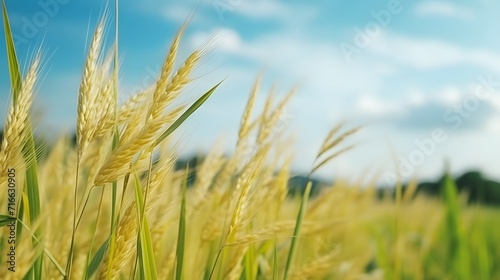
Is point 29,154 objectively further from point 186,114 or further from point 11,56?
point 186,114

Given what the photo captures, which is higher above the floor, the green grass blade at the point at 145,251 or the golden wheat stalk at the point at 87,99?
the golden wheat stalk at the point at 87,99

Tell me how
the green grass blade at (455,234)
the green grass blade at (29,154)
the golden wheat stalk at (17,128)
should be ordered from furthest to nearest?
the green grass blade at (455,234) → the green grass blade at (29,154) → the golden wheat stalk at (17,128)

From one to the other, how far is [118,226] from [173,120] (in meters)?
0.19

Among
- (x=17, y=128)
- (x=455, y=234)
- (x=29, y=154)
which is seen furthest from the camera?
(x=455, y=234)

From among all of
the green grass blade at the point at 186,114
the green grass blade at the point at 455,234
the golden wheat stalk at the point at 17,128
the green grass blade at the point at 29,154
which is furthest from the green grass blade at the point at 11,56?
the green grass blade at the point at 455,234

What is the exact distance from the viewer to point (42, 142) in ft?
4.05

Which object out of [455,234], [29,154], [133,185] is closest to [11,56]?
[29,154]

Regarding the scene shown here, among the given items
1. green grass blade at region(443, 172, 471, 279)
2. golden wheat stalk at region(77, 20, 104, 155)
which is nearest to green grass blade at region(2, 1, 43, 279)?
golden wheat stalk at region(77, 20, 104, 155)

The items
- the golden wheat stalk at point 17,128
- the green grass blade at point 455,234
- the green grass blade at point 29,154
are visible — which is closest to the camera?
the golden wheat stalk at point 17,128

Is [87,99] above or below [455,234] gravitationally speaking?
above

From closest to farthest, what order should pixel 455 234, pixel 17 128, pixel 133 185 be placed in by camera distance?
1. pixel 17 128
2. pixel 133 185
3. pixel 455 234

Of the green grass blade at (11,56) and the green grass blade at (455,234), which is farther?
the green grass blade at (455,234)

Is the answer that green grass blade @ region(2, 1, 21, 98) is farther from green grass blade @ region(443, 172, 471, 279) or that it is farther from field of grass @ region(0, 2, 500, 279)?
green grass blade @ region(443, 172, 471, 279)

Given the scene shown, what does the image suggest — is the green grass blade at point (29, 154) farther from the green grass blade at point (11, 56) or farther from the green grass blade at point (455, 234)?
the green grass blade at point (455, 234)
